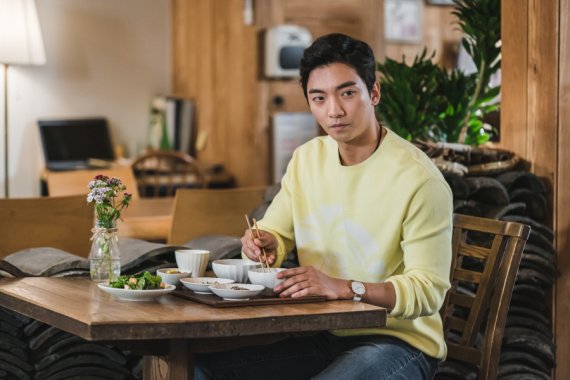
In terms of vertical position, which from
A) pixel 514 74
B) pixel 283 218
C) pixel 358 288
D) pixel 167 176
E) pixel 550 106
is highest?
pixel 514 74

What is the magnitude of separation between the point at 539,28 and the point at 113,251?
170 centimetres

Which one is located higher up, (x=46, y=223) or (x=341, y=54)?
(x=341, y=54)

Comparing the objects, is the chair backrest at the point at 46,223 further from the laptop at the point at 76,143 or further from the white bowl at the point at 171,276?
the laptop at the point at 76,143

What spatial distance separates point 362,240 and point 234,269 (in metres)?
0.34

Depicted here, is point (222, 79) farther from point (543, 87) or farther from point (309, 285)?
point (309, 285)

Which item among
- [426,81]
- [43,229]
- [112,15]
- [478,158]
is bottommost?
[43,229]

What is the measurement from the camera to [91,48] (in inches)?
299

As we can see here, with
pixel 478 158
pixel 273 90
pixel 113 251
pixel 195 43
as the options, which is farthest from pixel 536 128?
pixel 195 43

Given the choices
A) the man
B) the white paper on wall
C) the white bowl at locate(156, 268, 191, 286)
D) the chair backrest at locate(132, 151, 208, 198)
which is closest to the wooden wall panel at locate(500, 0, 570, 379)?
the man

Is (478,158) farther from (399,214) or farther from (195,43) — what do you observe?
(195,43)

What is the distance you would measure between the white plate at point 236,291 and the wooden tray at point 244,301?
14mm

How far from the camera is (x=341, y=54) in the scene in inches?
101

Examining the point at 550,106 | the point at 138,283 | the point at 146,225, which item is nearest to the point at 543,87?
the point at 550,106

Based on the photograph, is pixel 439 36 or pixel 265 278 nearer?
pixel 265 278
